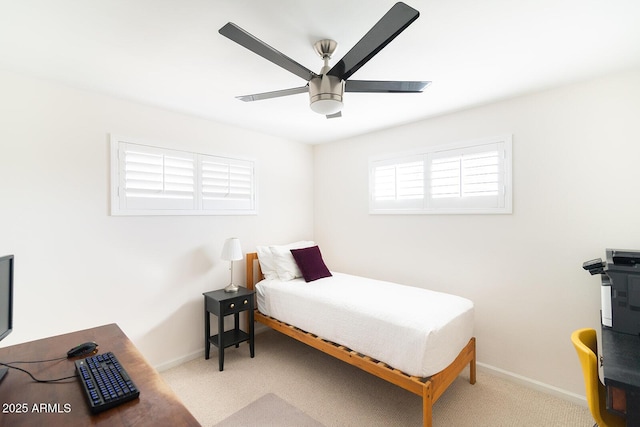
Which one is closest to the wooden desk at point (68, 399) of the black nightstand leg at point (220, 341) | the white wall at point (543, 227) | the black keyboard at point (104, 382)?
the black keyboard at point (104, 382)

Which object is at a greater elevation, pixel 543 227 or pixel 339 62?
pixel 339 62

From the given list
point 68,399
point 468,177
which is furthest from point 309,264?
point 68,399

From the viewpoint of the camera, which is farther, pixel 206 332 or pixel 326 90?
pixel 206 332

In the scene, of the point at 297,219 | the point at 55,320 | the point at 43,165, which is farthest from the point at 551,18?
the point at 55,320

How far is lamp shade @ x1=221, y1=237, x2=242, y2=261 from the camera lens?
2.93 meters

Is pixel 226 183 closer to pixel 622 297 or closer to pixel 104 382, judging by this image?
pixel 104 382

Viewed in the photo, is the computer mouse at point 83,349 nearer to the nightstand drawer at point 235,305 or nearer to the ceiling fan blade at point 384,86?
the nightstand drawer at point 235,305

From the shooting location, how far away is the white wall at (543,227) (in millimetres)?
2064

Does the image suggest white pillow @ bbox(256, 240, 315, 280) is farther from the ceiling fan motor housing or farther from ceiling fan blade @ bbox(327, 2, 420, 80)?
ceiling fan blade @ bbox(327, 2, 420, 80)

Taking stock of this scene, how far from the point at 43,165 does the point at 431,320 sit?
3.09 meters

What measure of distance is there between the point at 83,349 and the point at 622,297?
284cm

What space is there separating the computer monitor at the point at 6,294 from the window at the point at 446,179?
3046mm

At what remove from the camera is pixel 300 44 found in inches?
66.4

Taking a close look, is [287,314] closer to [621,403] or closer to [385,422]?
[385,422]
